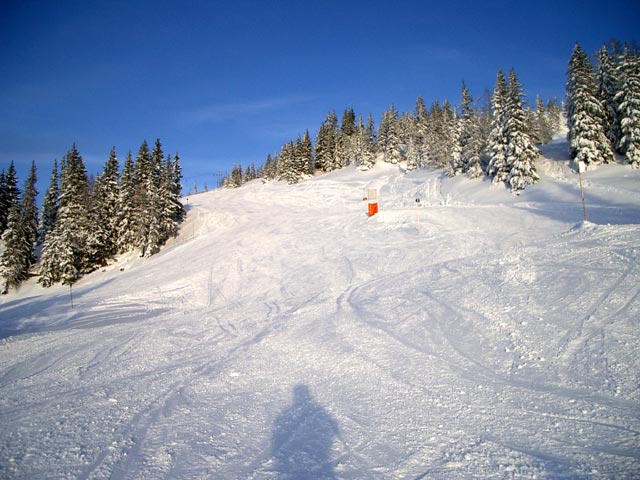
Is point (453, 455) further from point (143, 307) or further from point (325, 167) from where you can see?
point (325, 167)

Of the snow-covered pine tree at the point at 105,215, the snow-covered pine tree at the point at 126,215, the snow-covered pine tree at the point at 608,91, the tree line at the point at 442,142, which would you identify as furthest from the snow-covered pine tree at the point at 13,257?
the snow-covered pine tree at the point at 608,91

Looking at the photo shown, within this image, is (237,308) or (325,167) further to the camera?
(325,167)

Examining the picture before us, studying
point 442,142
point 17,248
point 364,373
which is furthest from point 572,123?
point 17,248

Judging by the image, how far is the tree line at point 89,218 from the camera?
34469 millimetres

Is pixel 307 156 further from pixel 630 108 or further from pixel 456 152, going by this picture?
pixel 630 108

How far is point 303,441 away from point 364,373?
7.47ft

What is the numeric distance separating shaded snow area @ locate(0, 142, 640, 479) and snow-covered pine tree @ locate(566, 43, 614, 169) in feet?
60.3

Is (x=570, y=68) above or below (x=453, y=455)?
above

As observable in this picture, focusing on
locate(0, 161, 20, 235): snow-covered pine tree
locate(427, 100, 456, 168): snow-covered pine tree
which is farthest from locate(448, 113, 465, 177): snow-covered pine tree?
locate(0, 161, 20, 235): snow-covered pine tree

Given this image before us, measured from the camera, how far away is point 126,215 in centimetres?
3934

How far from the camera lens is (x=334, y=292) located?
42.5 ft

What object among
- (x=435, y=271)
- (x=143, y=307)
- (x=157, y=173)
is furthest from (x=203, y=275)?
(x=157, y=173)

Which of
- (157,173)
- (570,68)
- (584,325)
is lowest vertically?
(584,325)

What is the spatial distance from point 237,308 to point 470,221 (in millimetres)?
14493
